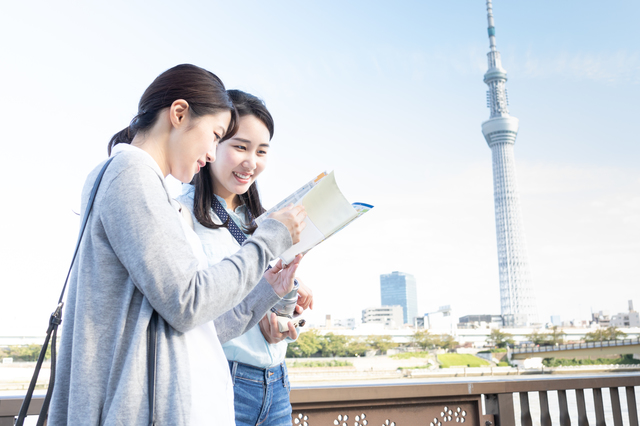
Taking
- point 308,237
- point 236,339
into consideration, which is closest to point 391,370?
point 236,339

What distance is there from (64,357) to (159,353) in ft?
0.53

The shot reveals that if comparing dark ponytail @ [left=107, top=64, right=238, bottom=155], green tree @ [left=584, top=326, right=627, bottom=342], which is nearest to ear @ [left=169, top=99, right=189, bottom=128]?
dark ponytail @ [left=107, top=64, right=238, bottom=155]

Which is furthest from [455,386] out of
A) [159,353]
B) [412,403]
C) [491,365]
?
[491,365]

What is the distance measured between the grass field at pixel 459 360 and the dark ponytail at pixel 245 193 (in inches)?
1312

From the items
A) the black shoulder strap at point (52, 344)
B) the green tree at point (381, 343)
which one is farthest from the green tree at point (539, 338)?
the black shoulder strap at point (52, 344)

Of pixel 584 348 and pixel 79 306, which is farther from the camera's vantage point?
pixel 584 348

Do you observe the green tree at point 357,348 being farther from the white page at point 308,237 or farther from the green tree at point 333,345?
the white page at point 308,237

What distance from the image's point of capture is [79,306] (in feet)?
2.57

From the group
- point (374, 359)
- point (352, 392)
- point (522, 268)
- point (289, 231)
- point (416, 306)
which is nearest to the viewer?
point (289, 231)

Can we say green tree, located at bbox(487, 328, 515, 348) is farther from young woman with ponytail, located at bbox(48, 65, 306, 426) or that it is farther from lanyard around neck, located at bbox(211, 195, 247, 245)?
young woman with ponytail, located at bbox(48, 65, 306, 426)

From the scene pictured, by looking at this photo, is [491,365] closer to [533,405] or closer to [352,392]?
[533,405]

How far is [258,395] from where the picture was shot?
4.09 feet

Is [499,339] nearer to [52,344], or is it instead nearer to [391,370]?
[391,370]

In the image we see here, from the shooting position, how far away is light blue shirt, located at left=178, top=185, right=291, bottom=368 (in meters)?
1.24
